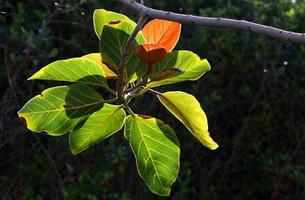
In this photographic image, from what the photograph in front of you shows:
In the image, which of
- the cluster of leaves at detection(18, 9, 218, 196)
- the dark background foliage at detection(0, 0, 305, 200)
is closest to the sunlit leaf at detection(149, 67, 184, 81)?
the cluster of leaves at detection(18, 9, 218, 196)

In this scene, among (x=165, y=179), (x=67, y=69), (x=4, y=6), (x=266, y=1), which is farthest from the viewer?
(x=266, y=1)

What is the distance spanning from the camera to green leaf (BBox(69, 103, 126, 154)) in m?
1.23

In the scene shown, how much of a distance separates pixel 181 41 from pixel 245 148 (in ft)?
2.80

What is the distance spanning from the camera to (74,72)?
3.79 feet

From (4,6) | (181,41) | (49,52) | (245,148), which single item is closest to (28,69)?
(49,52)

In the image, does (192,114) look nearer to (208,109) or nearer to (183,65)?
(183,65)

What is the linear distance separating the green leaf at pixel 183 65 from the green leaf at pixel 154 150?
0.09 m

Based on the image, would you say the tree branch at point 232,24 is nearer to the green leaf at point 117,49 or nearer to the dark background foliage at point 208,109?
the green leaf at point 117,49

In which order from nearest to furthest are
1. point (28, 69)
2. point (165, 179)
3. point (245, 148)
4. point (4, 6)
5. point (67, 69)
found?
point (67, 69), point (165, 179), point (28, 69), point (4, 6), point (245, 148)

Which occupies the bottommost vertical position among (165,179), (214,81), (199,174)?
(199,174)

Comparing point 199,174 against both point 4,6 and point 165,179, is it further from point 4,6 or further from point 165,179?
point 165,179

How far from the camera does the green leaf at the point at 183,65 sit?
3.87 ft

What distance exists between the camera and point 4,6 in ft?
13.5

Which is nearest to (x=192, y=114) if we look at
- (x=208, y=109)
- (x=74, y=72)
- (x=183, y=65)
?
(x=183, y=65)
